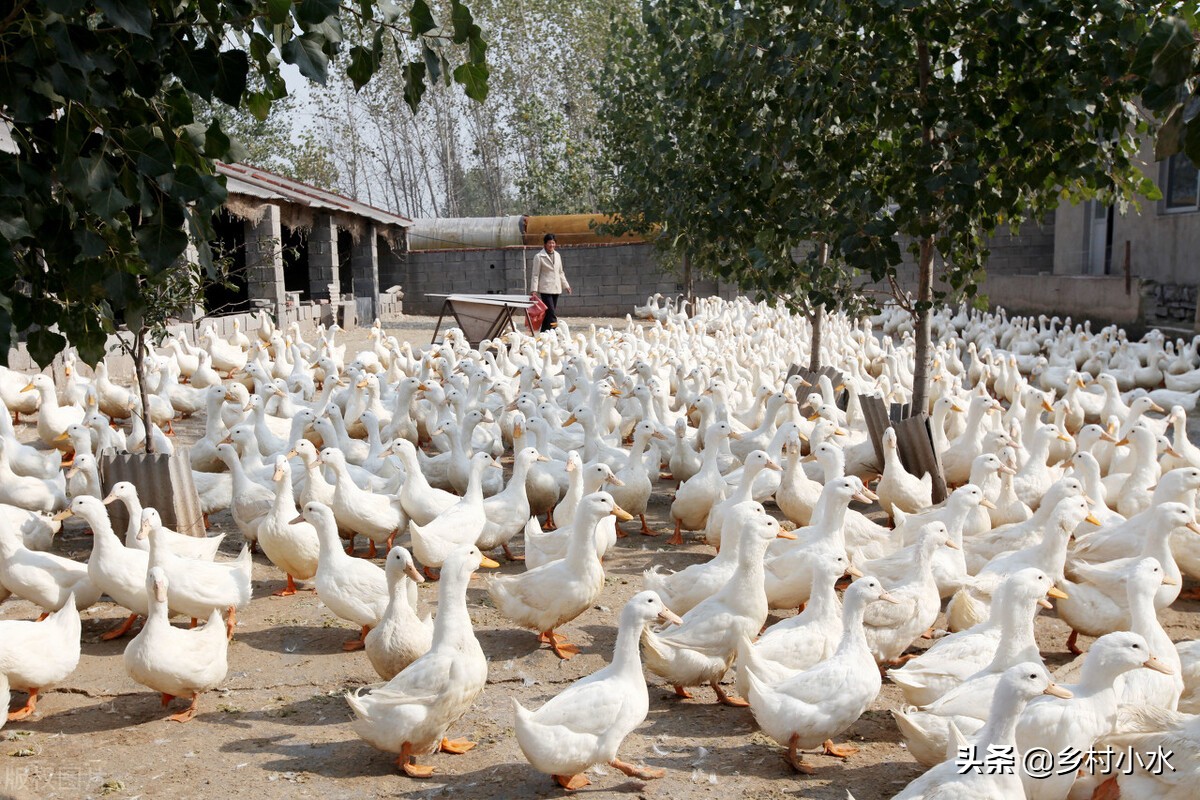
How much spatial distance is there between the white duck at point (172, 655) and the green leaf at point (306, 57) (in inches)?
121

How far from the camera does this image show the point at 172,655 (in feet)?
15.6

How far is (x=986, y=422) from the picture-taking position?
9.36 metres

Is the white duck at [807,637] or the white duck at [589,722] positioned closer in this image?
the white duck at [589,722]

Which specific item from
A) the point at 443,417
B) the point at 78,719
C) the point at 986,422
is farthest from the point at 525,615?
the point at 986,422

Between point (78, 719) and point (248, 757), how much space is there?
3.29ft

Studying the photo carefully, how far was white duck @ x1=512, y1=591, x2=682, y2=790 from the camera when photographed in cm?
401

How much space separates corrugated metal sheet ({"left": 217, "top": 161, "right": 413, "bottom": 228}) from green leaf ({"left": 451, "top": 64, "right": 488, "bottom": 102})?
1446cm

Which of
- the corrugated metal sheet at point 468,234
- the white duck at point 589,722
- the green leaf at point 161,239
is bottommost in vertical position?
the white duck at point 589,722

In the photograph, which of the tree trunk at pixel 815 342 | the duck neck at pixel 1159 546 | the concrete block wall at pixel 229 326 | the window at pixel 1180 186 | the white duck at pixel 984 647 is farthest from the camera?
the window at pixel 1180 186

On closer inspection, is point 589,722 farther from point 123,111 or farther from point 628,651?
point 123,111

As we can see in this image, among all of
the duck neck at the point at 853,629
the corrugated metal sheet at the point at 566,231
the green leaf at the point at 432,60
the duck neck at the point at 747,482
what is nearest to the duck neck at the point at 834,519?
the duck neck at the point at 747,482

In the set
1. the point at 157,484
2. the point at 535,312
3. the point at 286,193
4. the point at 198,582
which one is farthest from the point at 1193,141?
the point at 286,193

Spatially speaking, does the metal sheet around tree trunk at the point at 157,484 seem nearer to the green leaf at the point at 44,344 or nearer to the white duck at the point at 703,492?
the white duck at the point at 703,492

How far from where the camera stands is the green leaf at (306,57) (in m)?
2.62
